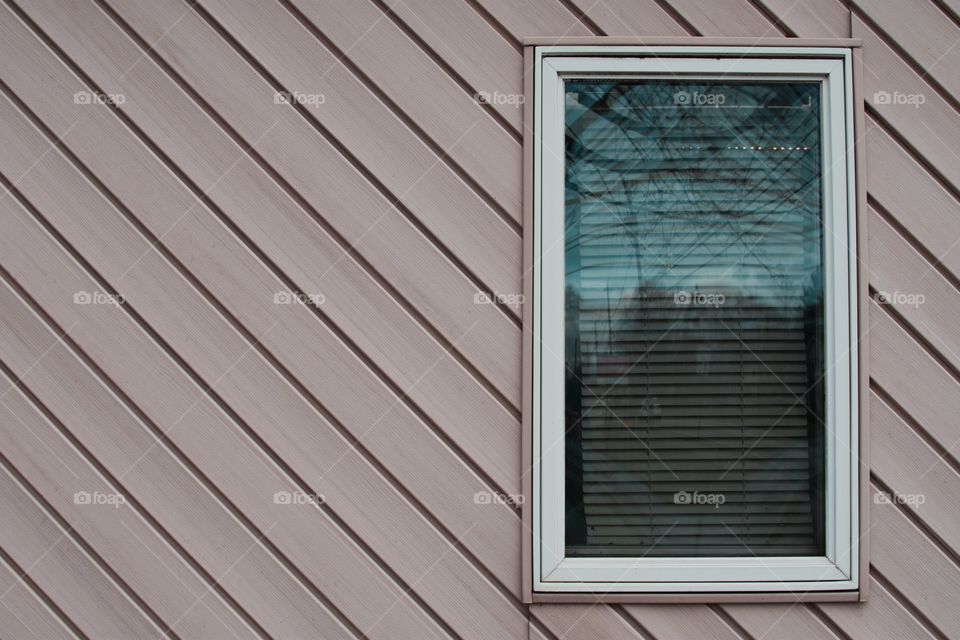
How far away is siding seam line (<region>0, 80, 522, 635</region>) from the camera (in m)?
1.94

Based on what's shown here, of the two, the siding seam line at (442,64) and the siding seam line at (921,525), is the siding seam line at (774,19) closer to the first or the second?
the siding seam line at (442,64)

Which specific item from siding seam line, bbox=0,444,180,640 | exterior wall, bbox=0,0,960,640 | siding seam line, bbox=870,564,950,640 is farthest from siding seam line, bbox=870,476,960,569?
siding seam line, bbox=0,444,180,640

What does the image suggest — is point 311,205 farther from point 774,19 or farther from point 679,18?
point 774,19

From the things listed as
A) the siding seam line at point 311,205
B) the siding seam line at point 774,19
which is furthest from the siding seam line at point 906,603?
the siding seam line at point 774,19

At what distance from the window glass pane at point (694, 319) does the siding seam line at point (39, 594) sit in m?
1.44

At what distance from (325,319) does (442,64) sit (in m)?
0.81

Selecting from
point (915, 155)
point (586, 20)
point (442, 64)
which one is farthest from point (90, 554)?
point (915, 155)

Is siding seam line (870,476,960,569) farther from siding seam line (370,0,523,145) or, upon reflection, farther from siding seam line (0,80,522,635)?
siding seam line (370,0,523,145)

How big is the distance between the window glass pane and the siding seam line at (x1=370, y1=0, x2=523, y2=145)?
17 centimetres

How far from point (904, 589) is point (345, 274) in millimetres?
1797

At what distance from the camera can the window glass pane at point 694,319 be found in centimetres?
Result: 194

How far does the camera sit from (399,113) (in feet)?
6.56

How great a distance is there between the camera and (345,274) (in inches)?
77.5

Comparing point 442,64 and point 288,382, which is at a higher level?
point 442,64
